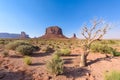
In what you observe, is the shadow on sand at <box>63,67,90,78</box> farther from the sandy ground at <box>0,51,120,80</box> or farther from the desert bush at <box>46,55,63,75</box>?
the desert bush at <box>46,55,63,75</box>

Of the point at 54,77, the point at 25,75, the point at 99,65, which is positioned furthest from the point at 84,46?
the point at 25,75

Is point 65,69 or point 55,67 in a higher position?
point 55,67

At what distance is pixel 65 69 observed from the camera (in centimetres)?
1177

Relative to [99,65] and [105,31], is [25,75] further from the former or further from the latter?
[105,31]

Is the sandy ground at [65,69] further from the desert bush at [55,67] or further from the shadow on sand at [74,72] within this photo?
the desert bush at [55,67]

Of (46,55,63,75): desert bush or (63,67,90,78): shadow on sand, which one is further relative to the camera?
(63,67,90,78): shadow on sand

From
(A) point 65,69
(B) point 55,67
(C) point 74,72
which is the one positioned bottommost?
(C) point 74,72

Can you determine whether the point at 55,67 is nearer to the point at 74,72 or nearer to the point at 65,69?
the point at 65,69

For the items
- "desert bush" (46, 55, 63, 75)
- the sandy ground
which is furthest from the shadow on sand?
"desert bush" (46, 55, 63, 75)

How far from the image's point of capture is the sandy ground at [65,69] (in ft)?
35.0

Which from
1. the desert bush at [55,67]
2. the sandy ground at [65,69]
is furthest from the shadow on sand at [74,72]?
the desert bush at [55,67]

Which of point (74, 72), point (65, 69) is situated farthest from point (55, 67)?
point (74, 72)

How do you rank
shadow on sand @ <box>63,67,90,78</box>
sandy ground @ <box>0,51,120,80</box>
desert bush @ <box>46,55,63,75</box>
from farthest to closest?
1. shadow on sand @ <box>63,67,90,78</box>
2. desert bush @ <box>46,55,63,75</box>
3. sandy ground @ <box>0,51,120,80</box>

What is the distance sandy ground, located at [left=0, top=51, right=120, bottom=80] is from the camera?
35.0 feet
